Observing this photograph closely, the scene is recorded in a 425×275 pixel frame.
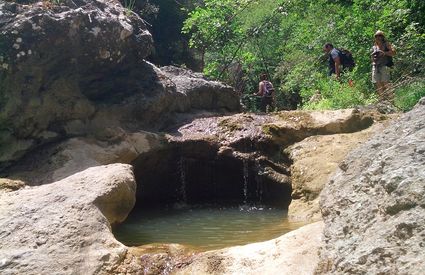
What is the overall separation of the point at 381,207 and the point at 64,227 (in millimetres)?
2763

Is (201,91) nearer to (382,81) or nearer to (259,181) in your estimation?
(259,181)

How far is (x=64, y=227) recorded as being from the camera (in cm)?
477

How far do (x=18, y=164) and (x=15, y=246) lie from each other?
11.3ft

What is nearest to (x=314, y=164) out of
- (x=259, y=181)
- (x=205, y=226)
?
(x=259, y=181)

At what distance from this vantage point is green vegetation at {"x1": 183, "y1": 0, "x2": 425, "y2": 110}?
32.7 feet

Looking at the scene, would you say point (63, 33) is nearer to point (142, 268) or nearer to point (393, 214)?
point (142, 268)

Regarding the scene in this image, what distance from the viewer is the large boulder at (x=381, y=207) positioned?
2930 millimetres

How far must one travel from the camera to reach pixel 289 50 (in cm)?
1733

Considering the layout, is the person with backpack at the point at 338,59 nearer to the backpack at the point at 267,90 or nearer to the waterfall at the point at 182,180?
the backpack at the point at 267,90

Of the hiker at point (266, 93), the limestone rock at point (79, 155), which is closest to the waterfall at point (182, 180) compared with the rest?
the limestone rock at point (79, 155)

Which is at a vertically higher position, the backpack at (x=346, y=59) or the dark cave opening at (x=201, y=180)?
the backpack at (x=346, y=59)

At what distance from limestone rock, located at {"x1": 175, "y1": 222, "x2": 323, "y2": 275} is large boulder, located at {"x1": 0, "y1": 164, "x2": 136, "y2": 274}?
720mm

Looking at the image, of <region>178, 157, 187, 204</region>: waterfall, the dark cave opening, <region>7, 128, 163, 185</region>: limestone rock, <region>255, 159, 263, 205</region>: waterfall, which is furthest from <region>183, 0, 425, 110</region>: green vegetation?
<region>7, 128, 163, 185</region>: limestone rock

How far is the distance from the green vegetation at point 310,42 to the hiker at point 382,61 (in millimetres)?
247
